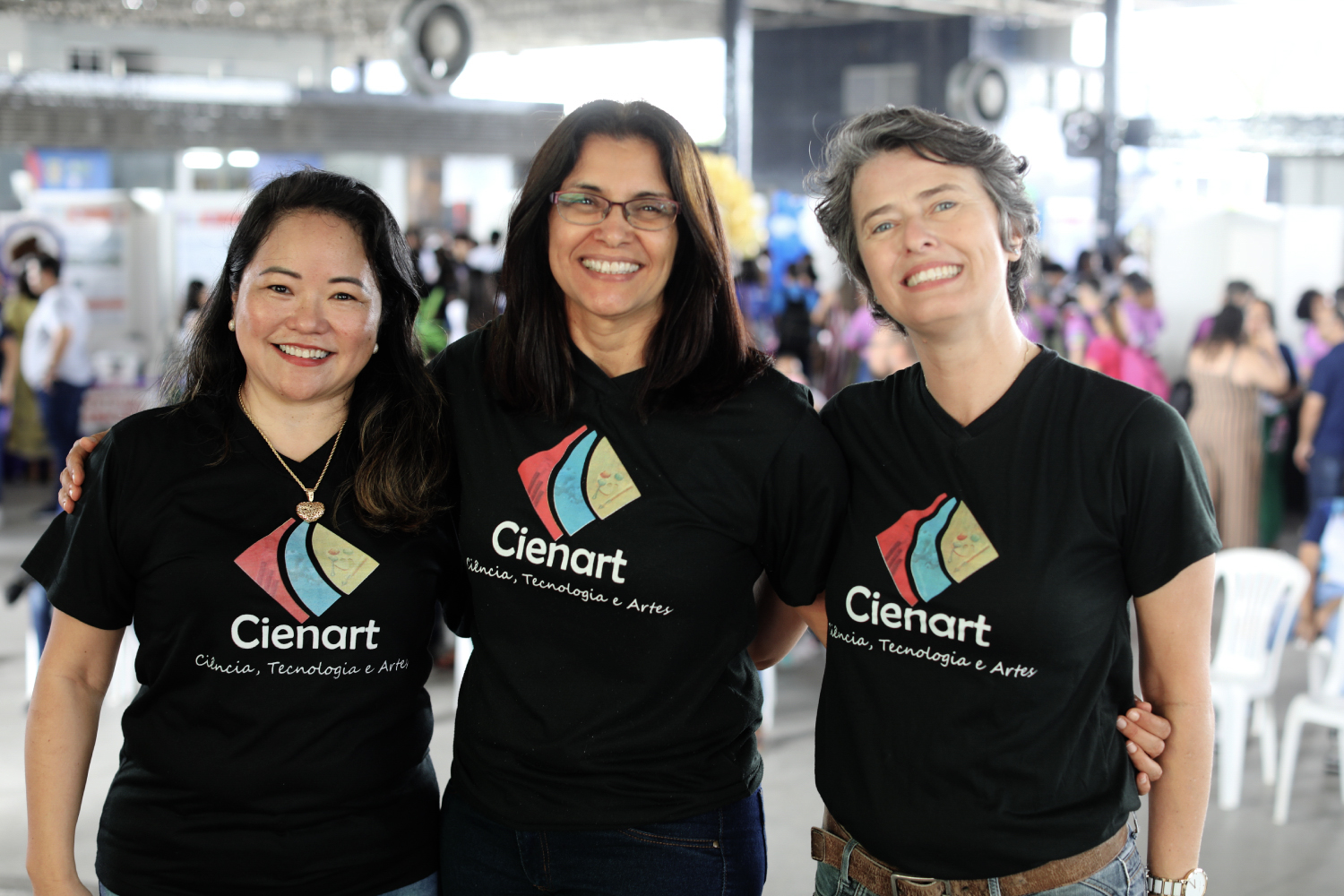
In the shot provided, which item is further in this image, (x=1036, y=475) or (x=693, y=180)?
(x=693, y=180)

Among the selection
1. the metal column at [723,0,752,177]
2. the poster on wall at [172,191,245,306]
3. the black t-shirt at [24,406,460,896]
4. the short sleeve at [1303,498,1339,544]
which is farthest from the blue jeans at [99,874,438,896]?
the metal column at [723,0,752,177]

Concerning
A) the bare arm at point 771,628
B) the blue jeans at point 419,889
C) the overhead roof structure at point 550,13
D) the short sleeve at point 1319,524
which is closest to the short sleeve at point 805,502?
the bare arm at point 771,628

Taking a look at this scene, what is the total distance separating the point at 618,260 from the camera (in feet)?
4.90

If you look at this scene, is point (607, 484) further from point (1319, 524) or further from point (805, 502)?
point (1319, 524)

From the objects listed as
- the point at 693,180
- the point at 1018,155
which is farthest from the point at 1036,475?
the point at 693,180

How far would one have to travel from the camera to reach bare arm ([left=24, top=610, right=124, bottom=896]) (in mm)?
1419

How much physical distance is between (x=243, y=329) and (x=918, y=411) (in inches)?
33.7

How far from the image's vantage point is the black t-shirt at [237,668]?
1.40 m

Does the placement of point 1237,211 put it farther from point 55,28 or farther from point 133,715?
point 55,28

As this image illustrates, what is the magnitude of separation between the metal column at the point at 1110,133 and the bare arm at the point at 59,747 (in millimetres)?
13839

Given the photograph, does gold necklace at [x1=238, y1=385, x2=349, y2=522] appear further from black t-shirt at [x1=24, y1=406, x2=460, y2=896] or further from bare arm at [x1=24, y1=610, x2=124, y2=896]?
bare arm at [x1=24, y1=610, x2=124, y2=896]

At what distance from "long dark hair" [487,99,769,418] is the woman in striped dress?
17.8ft

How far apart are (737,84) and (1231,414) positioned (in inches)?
239

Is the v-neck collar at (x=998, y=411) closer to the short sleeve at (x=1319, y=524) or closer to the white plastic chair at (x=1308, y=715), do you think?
the white plastic chair at (x=1308, y=715)
